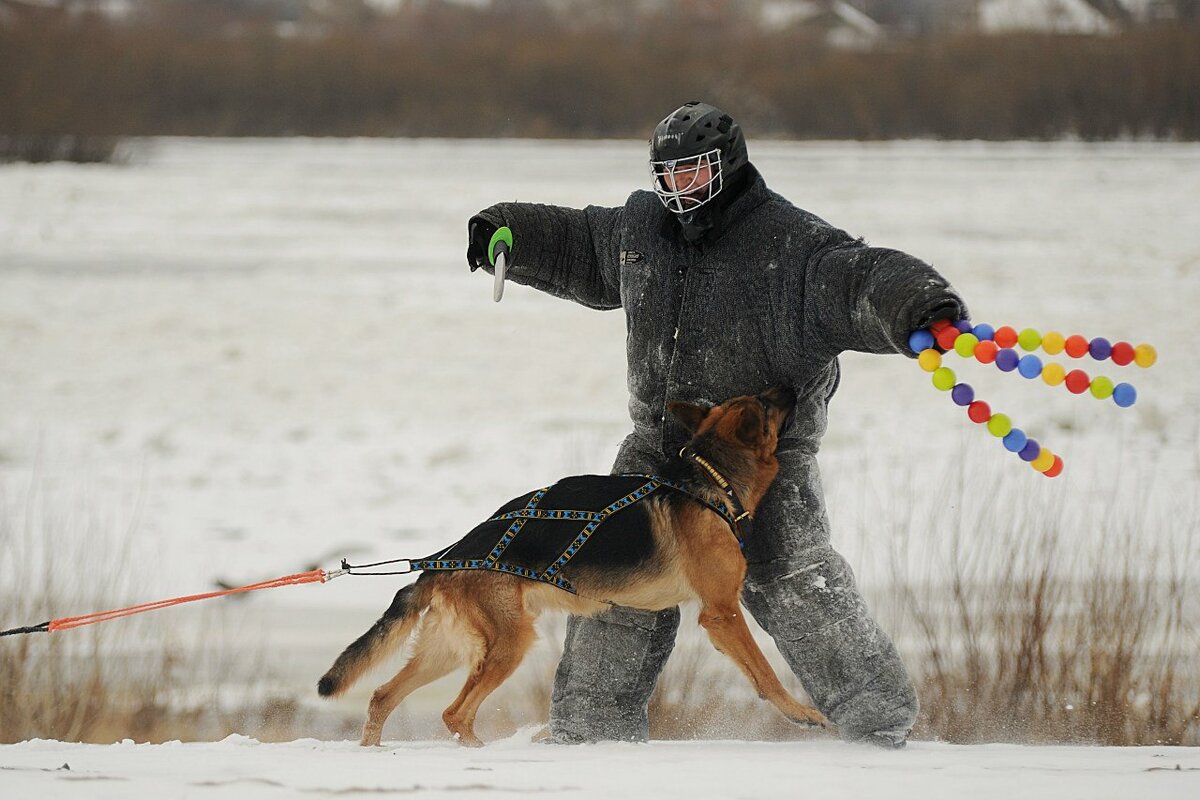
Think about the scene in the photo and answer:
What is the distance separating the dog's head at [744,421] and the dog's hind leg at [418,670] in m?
0.90

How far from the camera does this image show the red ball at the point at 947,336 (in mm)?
2828

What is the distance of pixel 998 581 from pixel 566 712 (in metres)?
2.32

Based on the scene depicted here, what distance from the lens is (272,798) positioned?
2.67 m

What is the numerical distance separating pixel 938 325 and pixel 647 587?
43.7 inches

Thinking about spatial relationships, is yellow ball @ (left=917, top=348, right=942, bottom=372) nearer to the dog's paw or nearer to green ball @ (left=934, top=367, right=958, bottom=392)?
green ball @ (left=934, top=367, right=958, bottom=392)

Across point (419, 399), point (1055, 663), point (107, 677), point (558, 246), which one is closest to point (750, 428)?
point (558, 246)

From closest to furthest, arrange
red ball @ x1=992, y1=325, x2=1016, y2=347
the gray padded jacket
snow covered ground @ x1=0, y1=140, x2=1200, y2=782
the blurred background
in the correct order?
red ball @ x1=992, y1=325, x2=1016, y2=347 → the gray padded jacket → snow covered ground @ x1=0, y1=140, x2=1200, y2=782 → the blurred background

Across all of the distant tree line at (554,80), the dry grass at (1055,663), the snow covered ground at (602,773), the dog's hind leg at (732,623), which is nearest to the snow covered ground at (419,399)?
the snow covered ground at (602,773)

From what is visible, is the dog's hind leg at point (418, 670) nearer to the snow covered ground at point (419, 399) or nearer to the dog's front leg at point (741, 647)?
the snow covered ground at point (419, 399)

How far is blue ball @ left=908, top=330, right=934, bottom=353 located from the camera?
2859mm

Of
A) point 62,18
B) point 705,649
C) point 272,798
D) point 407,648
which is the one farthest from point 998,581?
point 62,18

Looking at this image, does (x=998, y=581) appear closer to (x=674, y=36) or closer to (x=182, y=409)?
(x=182, y=409)

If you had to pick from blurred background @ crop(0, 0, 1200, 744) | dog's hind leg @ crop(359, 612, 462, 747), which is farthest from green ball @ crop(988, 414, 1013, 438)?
blurred background @ crop(0, 0, 1200, 744)

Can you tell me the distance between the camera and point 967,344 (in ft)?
9.03
